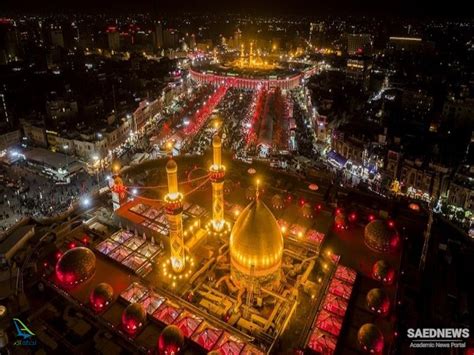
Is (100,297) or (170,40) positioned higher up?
(100,297)

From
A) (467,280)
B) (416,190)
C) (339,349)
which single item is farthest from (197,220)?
(416,190)

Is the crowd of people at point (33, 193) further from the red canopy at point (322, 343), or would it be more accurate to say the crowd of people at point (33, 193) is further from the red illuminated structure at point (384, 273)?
the red illuminated structure at point (384, 273)

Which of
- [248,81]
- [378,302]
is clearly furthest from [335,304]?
[248,81]

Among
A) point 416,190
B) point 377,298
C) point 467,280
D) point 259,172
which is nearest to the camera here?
point 377,298

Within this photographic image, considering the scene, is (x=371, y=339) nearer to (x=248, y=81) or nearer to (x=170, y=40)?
(x=248, y=81)

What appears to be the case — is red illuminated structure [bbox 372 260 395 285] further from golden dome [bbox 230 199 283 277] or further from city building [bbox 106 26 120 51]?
city building [bbox 106 26 120 51]

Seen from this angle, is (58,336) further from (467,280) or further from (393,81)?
(393,81)

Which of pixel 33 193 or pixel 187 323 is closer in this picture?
→ pixel 187 323

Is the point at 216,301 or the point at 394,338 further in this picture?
the point at 216,301
